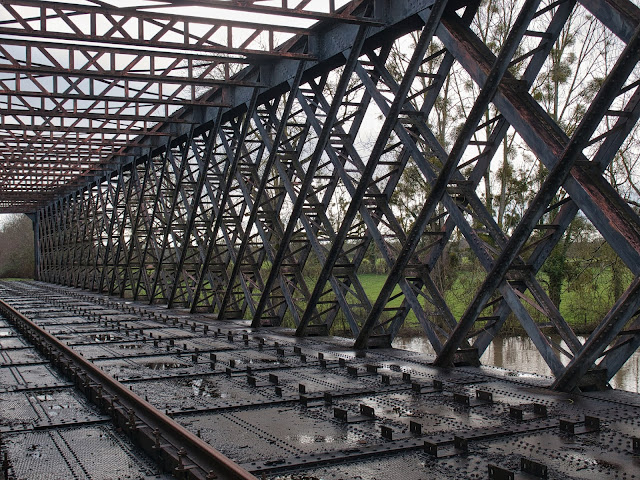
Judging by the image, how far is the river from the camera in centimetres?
1600

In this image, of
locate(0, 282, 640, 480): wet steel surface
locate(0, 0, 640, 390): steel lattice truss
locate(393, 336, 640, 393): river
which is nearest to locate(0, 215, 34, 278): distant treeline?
locate(0, 0, 640, 390): steel lattice truss

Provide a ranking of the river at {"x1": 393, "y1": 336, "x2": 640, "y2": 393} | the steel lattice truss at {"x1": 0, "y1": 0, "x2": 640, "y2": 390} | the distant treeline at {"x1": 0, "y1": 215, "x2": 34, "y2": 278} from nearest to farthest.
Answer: the steel lattice truss at {"x1": 0, "y1": 0, "x2": 640, "y2": 390}, the river at {"x1": 393, "y1": 336, "x2": 640, "y2": 393}, the distant treeline at {"x1": 0, "y1": 215, "x2": 34, "y2": 278}

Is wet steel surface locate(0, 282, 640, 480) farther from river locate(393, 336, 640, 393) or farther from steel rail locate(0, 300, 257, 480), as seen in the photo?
river locate(393, 336, 640, 393)

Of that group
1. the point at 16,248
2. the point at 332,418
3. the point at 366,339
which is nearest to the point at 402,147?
the point at 366,339

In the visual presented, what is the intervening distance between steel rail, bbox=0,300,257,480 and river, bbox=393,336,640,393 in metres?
9.17

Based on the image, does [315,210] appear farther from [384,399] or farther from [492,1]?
[492,1]

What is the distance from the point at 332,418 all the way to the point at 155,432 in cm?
176

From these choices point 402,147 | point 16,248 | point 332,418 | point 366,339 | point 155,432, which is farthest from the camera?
point 16,248

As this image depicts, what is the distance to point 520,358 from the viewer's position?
1945 centimetres

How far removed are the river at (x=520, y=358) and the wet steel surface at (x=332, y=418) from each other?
6755 mm

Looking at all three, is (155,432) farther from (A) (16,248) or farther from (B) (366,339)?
(A) (16,248)

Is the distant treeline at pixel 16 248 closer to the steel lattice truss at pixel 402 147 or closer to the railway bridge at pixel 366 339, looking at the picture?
the steel lattice truss at pixel 402 147

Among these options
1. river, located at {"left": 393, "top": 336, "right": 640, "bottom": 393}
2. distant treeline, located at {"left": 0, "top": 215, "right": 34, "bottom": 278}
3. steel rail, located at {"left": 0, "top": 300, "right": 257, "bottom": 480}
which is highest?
distant treeline, located at {"left": 0, "top": 215, "right": 34, "bottom": 278}

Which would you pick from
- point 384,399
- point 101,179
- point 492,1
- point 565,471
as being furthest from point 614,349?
point 101,179
